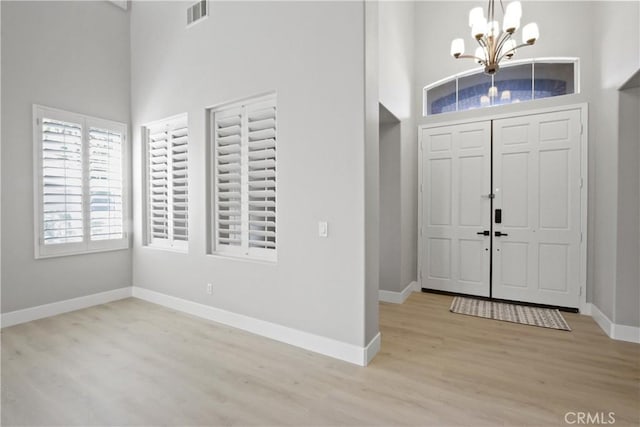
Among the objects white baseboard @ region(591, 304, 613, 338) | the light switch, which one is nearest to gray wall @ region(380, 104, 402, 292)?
the light switch

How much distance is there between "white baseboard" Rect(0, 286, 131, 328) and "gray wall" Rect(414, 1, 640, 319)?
5164 mm

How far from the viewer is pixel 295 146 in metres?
Result: 2.91

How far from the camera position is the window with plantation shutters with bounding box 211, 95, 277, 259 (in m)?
3.22

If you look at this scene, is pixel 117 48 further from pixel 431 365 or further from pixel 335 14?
pixel 431 365

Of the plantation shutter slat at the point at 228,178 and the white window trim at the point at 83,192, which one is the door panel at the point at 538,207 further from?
the white window trim at the point at 83,192

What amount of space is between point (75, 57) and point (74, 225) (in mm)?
2151

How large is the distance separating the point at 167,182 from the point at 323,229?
2568mm

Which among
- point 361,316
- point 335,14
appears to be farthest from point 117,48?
point 361,316

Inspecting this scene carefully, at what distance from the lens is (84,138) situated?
4.02 m

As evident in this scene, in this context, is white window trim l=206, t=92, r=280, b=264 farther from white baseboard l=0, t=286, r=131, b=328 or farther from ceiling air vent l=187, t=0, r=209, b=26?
white baseboard l=0, t=286, r=131, b=328

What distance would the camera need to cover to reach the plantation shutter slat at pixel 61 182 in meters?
3.69

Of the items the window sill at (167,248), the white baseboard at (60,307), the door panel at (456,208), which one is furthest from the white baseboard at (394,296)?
the white baseboard at (60,307)

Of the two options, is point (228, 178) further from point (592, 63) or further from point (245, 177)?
point (592, 63)

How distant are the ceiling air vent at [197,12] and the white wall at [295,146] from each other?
10cm
